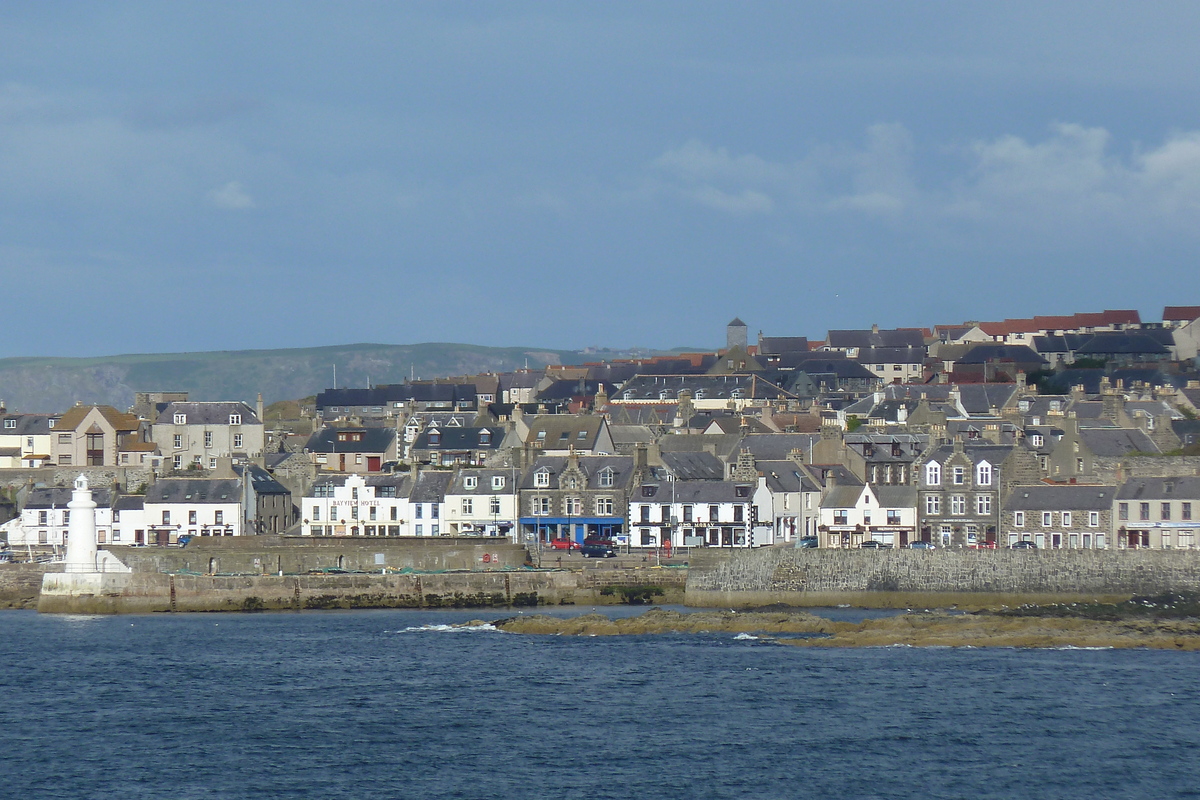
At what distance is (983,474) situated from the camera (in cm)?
6981

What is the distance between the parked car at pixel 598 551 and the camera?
230 feet

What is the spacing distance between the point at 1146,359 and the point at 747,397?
29.2 metres

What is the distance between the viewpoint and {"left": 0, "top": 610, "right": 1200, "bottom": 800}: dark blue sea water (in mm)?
38500

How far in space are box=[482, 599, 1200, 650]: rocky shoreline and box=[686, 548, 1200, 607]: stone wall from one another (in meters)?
1.37

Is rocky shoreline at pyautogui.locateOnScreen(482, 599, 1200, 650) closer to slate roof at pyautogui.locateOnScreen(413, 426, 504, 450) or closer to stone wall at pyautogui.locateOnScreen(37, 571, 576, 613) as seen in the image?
stone wall at pyautogui.locateOnScreen(37, 571, 576, 613)

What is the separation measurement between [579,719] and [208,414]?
178ft

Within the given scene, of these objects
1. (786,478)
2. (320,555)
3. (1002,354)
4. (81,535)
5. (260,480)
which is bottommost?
(320,555)

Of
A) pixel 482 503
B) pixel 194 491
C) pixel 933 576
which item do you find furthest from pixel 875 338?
pixel 933 576

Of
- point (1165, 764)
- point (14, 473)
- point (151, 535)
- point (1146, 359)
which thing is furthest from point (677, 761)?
point (1146, 359)

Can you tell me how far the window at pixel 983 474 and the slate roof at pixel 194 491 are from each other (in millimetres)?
30870

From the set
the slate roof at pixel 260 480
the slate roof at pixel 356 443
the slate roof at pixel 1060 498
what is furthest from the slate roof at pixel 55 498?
the slate roof at pixel 1060 498

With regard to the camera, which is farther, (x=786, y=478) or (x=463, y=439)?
(x=463, y=439)

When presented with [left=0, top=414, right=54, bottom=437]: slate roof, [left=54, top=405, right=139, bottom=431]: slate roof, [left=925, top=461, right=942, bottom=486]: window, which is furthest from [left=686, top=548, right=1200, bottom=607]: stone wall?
[left=0, top=414, right=54, bottom=437]: slate roof

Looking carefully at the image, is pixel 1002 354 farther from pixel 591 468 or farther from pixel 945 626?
pixel 945 626
